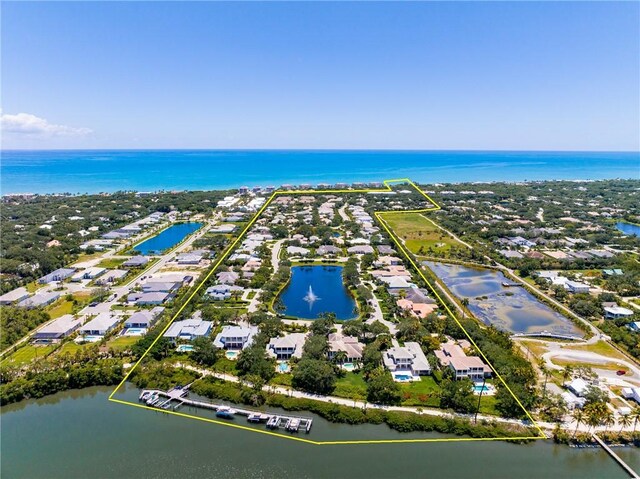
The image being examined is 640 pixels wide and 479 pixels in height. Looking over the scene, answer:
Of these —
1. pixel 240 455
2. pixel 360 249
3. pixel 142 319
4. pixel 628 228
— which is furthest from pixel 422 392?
pixel 628 228

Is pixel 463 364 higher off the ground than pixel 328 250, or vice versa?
pixel 328 250

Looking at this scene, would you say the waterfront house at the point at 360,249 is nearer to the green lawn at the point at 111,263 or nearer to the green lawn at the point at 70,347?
the green lawn at the point at 111,263

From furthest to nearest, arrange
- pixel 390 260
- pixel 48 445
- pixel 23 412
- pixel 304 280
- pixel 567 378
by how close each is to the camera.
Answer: pixel 390 260, pixel 304 280, pixel 567 378, pixel 23 412, pixel 48 445

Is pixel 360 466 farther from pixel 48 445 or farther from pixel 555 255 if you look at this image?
pixel 555 255

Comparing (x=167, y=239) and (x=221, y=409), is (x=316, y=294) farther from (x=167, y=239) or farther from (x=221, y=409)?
(x=167, y=239)

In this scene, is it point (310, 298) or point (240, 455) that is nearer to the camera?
point (240, 455)

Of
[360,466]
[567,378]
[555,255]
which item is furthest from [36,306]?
[555,255]

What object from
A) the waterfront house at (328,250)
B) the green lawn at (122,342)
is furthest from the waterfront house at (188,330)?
the waterfront house at (328,250)
